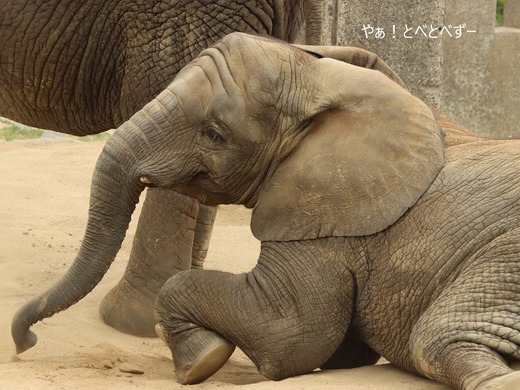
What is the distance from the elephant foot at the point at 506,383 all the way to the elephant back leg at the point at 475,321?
8.9 inches

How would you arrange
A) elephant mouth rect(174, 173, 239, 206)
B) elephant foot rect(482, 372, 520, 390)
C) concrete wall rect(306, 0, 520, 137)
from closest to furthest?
elephant foot rect(482, 372, 520, 390), elephant mouth rect(174, 173, 239, 206), concrete wall rect(306, 0, 520, 137)

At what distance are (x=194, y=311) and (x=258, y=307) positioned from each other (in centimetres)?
24

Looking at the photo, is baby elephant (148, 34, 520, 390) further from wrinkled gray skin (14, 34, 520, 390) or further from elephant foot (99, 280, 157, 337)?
elephant foot (99, 280, 157, 337)

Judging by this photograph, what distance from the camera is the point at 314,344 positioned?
4383 mm

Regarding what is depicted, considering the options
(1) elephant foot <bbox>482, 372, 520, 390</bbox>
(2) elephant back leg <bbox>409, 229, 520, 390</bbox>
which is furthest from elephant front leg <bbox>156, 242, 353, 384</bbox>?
(1) elephant foot <bbox>482, 372, 520, 390</bbox>

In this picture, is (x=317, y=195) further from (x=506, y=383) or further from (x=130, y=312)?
(x=130, y=312)

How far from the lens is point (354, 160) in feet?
14.5

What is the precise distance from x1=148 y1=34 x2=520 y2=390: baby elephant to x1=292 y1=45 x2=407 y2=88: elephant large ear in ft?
0.48

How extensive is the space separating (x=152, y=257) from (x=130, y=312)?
27 centimetres

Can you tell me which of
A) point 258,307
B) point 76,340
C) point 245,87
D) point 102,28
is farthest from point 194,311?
point 102,28

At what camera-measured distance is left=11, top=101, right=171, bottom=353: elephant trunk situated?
4.38 metres

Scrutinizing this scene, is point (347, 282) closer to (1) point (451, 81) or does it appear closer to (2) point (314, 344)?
(2) point (314, 344)

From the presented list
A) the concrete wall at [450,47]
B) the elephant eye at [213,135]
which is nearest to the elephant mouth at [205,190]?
the elephant eye at [213,135]

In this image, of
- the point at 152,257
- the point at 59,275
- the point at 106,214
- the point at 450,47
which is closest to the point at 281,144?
the point at 106,214
